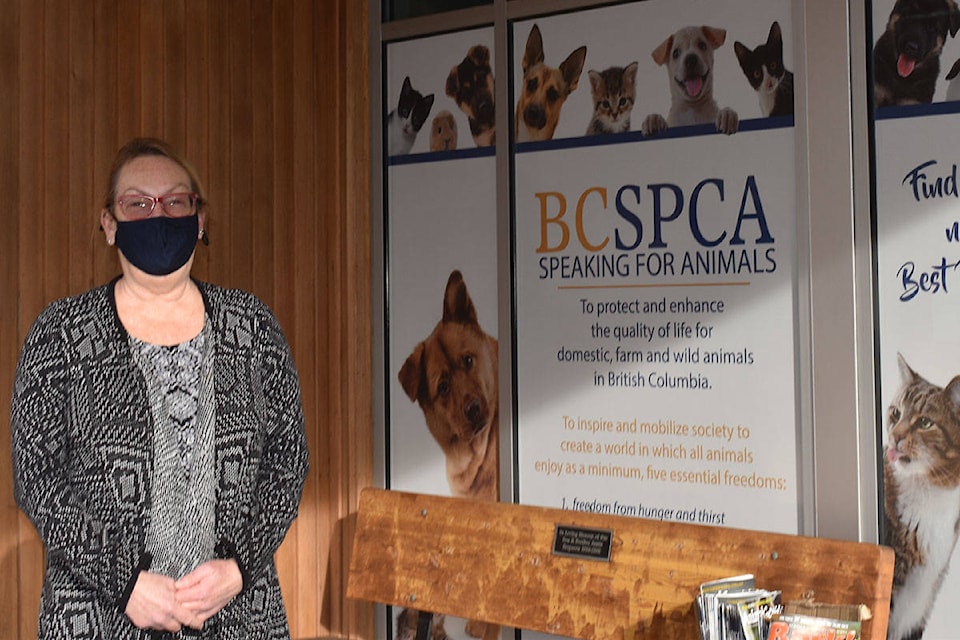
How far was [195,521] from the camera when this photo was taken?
9.09 feet

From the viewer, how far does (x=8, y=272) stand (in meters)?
3.45

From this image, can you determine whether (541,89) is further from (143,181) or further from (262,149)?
(143,181)

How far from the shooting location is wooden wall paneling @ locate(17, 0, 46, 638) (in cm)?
347

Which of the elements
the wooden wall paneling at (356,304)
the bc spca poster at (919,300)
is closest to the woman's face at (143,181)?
the wooden wall paneling at (356,304)

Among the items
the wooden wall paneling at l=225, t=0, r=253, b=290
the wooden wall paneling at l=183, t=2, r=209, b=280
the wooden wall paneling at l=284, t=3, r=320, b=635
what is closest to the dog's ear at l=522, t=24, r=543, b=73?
the wooden wall paneling at l=284, t=3, r=320, b=635

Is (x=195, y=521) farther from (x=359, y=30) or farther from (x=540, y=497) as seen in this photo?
(x=359, y=30)

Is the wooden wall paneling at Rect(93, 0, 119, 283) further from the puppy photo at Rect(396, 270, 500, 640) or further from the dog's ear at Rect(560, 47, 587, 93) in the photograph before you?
the dog's ear at Rect(560, 47, 587, 93)

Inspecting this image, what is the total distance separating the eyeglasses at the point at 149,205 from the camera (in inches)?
112

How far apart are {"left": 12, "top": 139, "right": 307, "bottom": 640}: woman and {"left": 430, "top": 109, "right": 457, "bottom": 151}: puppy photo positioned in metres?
1.57

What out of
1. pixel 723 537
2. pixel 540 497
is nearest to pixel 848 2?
pixel 723 537

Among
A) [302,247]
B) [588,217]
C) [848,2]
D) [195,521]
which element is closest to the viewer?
[195,521]

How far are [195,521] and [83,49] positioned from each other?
1.69 m

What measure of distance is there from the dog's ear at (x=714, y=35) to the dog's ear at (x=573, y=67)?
0.45m

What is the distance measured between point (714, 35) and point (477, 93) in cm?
94
